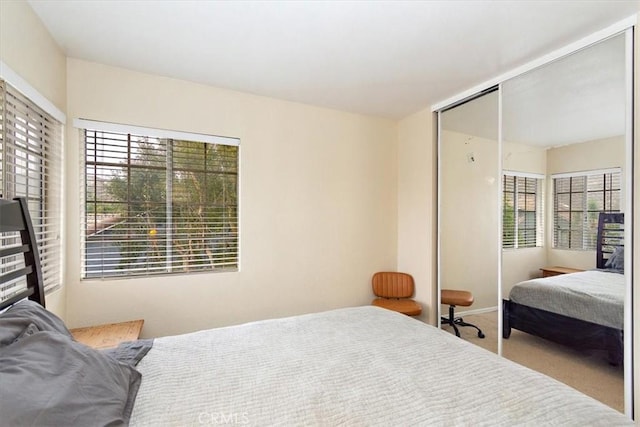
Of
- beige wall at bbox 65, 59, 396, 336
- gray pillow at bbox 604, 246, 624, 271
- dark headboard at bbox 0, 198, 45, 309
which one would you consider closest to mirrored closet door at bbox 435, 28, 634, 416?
gray pillow at bbox 604, 246, 624, 271

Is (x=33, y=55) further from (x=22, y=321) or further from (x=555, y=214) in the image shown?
(x=555, y=214)

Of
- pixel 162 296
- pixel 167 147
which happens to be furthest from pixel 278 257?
pixel 167 147

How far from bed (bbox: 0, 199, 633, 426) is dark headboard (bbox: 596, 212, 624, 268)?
1.20 meters

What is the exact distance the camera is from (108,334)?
7.34 feet

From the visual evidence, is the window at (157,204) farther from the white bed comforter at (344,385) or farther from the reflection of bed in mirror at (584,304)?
the reflection of bed in mirror at (584,304)

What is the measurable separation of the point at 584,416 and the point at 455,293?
2.13 m

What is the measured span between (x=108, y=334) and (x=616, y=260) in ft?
11.2

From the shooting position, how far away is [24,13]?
1.73 metres

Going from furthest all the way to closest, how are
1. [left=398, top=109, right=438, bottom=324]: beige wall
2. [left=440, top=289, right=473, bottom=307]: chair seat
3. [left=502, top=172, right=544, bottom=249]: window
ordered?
[left=398, top=109, right=438, bottom=324]: beige wall
[left=440, top=289, right=473, bottom=307]: chair seat
[left=502, top=172, right=544, bottom=249]: window

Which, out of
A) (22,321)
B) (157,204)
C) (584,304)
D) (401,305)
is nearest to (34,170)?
(157,204)

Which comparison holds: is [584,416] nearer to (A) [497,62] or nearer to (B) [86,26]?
(A) [497,62]

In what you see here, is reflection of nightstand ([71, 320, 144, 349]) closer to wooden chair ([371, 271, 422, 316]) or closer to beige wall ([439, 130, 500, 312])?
wooden chair ([371, 271, 422, 316])

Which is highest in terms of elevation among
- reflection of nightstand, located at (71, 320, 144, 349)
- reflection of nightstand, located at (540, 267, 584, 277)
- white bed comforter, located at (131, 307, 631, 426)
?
reflection of nightstand, located at (540, 267, 584, 277)

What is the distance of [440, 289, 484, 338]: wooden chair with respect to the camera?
3.05 metres
